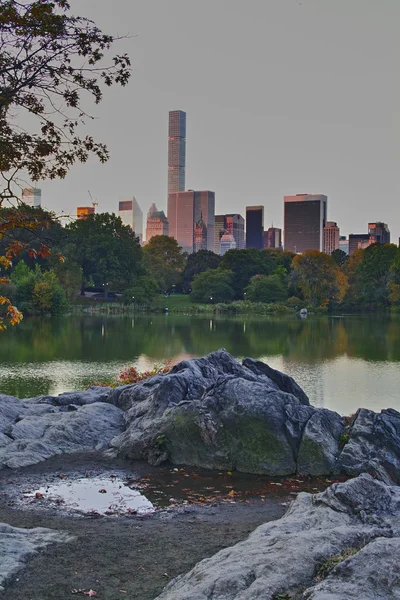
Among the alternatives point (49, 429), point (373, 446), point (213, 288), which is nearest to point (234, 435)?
point (373, 446)

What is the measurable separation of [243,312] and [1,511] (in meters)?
79.5

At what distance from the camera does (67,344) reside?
126 feet

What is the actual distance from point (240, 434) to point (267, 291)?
270 feet

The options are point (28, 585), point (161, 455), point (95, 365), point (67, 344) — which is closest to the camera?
point (28, 585)

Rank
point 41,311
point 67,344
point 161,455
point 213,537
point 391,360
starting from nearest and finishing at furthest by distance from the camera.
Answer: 1. point 213,537
2. point 161,455
3. point 391,360
4. point 67,344
5. point 41,311

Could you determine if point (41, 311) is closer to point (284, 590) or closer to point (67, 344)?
point (67, 344)

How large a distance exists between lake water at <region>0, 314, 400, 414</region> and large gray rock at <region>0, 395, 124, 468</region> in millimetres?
7790

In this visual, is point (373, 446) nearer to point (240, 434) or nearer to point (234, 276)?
point (240, 434)

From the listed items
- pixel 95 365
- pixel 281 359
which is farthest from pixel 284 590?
pixel 281 359

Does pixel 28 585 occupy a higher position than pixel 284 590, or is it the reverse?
pixel 284 590

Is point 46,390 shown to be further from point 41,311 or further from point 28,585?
point 41,311

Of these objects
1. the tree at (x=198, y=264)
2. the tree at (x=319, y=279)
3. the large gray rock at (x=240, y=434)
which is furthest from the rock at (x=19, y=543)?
the tree at (x=198, y=264)

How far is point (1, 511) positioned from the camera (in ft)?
Result: 27.5

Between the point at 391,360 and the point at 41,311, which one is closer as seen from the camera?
the point at 391,360
